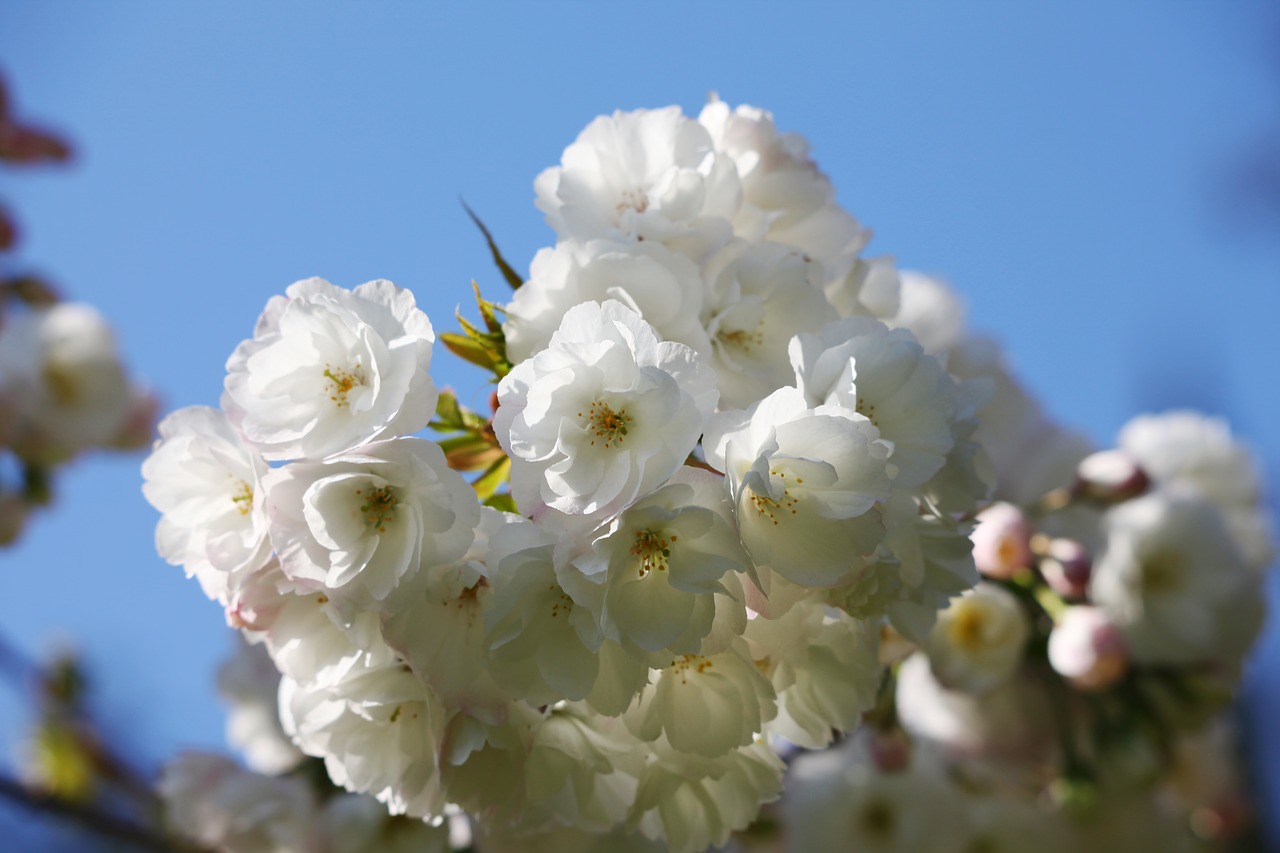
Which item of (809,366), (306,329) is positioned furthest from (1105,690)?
(306,329)

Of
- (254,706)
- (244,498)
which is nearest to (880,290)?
(244,498)

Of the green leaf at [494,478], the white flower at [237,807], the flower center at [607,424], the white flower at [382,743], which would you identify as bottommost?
the white flower at [237,807]

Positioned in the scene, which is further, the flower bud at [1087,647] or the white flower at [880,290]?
the flower bud at [1087,647]

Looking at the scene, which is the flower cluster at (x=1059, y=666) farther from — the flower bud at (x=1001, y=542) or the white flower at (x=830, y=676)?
the white flower at (x=830, y=676)

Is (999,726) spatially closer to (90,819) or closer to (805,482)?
(805,482)

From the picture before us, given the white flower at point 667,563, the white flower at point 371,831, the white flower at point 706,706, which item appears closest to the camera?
the white flower at point 667,563

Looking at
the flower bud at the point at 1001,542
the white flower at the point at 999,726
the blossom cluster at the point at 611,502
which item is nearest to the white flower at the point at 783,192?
the blossom cluster at the point at 611,502

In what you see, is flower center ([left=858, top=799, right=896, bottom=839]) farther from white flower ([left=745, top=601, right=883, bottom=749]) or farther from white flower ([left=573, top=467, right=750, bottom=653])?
white flower ([left=573, top=467, right=750, bottom=653])

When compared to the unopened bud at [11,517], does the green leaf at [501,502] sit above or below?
above
